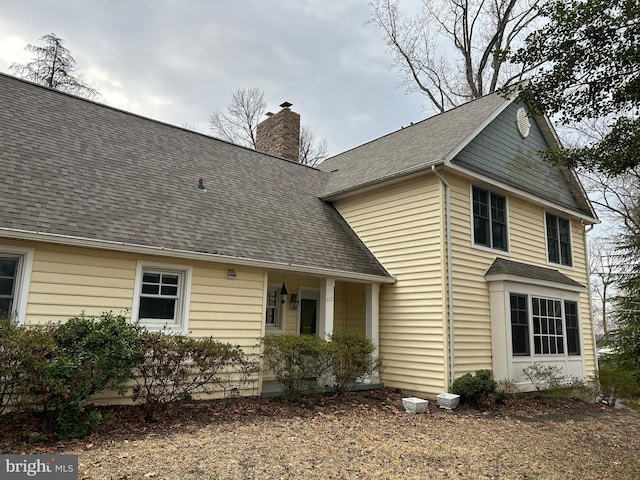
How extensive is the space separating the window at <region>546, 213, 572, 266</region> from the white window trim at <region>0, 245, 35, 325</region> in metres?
12.4

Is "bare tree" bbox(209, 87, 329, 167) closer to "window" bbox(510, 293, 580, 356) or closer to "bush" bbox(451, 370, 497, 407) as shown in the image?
"window" bbox(510, 293, 580, 356)

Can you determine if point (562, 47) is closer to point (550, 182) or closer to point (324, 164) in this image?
point (550, 182)

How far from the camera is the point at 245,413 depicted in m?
7.17

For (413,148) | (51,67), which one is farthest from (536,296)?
(51,67)

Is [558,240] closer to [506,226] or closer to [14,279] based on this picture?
[506,226]

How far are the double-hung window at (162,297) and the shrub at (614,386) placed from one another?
32.5ft

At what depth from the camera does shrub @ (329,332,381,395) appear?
27.8 ft

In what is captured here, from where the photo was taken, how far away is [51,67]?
20.7 meters

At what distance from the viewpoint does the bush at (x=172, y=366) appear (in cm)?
644

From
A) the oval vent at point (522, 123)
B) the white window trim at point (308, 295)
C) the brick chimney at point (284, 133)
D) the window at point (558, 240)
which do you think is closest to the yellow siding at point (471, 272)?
the window at point (558, 240)

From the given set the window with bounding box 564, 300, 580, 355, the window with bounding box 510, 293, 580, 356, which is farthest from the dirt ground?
the window with bounding box 564, 300, 580, 355

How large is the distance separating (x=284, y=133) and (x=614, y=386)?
1261cm

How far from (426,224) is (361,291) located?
2760 mm

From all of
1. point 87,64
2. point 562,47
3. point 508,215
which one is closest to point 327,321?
point 508,215
